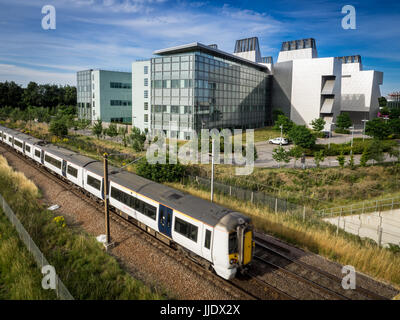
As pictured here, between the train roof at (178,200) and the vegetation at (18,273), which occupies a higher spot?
the train roof at (178,200)

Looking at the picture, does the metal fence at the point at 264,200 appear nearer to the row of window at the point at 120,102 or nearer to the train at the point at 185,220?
the train at the point at 185,220

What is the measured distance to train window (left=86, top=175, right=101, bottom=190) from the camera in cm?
1931

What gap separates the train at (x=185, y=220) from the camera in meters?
11.1

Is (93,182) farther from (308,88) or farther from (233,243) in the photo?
(308,88)

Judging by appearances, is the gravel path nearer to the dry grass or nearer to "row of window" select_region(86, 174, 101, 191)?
"row of window" select_region(86, 174, 101, 191)

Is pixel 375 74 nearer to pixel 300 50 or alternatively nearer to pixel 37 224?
pixel 300 50

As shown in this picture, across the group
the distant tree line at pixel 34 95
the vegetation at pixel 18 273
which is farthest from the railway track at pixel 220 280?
the distant tree line at pixel 34 95

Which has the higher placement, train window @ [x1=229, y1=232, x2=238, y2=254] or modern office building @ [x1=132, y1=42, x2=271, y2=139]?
modern office building @ [x1=132, y1=42, x2=271, y2=139]

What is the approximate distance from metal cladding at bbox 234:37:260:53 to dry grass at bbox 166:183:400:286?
73.5 meters

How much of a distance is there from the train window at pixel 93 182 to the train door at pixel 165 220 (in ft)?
24.2

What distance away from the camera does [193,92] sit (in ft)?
152

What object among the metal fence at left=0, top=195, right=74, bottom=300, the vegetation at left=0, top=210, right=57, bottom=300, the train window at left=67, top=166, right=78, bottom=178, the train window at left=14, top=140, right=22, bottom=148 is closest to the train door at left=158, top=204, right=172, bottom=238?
the metal fence at left=0, top=195, right=74, bottom=300

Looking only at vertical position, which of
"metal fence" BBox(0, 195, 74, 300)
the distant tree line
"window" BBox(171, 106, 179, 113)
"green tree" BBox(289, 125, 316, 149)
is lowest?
"metal fence" BBox(0, 195, 74, 300)

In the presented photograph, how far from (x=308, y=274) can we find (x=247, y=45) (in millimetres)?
83551
